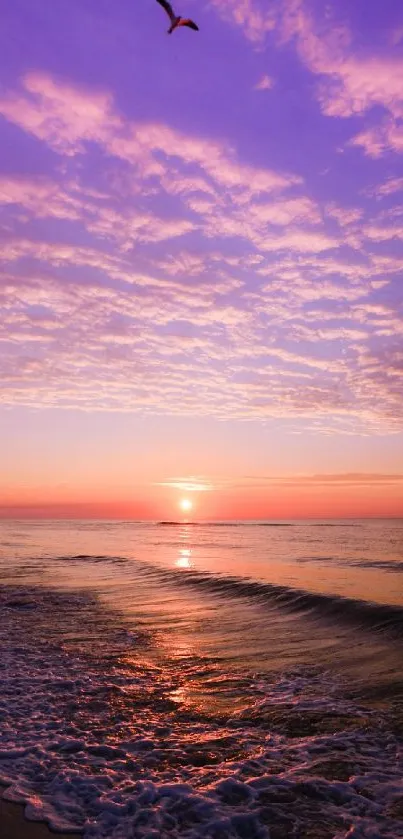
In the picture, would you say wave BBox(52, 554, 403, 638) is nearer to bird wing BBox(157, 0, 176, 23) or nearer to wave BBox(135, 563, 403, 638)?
wave BBox(135, 563, 403, 638)

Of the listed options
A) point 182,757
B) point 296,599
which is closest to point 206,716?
point 182,757

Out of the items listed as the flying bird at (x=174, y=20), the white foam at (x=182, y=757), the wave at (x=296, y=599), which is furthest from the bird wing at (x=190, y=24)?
the wave at (x=296, y=599)

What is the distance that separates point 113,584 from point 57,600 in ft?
14.5

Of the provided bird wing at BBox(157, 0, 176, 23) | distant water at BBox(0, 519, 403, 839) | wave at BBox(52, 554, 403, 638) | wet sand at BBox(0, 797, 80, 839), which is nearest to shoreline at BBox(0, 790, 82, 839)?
wet sand at BBox(0, 797, 80, 839)

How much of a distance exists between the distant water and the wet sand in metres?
0.11

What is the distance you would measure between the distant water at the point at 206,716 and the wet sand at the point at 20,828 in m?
0.11

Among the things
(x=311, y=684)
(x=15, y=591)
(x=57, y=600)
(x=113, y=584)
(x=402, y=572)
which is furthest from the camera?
(x=402, y=572)

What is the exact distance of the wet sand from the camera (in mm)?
4578

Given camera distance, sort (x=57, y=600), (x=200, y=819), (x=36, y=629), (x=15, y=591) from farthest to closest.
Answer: (x=15, y=591), (x=57, y=600), (x=36, y=629), (x=200, y=819)

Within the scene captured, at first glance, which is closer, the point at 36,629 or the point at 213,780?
the point at 213,780

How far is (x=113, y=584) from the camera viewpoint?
22344mm

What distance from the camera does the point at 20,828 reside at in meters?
4.67

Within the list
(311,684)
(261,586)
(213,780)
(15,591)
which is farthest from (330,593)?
(213,780)

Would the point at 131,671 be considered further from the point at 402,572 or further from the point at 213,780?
the point at 402,572
